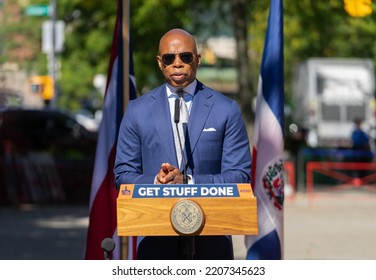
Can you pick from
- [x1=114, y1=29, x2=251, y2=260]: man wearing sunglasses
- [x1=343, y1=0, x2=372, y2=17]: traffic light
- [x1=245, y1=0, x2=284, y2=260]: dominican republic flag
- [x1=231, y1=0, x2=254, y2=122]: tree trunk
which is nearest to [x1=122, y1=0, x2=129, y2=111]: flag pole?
[x1=245, y1=0, x2=284, y2=260]: dominican republic flag

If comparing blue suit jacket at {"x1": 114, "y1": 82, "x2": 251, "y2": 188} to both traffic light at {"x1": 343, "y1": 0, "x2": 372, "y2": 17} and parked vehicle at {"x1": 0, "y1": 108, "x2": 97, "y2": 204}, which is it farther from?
parked vehicle at {"x1": 0, "y1": 108, "x2": 97, "y2": 204}

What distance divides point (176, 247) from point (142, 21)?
1962 centimetres

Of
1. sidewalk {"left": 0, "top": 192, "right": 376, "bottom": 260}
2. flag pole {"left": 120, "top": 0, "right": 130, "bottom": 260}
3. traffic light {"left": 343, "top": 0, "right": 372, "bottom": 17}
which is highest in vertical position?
traffic light {"left": 343, "top": 0, "right": 372, "bottom": 17}

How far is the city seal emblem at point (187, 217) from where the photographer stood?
4770 mm

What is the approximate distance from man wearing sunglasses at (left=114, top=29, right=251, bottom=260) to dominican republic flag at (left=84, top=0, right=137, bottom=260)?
115 inches

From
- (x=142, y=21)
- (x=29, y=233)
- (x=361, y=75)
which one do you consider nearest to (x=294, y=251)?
(x=29, y=233)

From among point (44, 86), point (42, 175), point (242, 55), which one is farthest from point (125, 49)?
point (44, 86)

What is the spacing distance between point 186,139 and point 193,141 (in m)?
0.03

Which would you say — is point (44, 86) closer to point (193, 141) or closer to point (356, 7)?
point (356, 7)

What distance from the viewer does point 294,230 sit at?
17375 mm

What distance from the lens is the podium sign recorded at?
15.8 ft

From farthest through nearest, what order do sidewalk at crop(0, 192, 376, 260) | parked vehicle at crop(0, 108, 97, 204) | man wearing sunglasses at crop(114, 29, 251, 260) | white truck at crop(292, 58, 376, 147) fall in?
white truck at crop(292, 58, 376, 147) → parked vehicle at crop(0, 108, 97, 204) → sidewalk at crop(0, 192, 376, 260) → man wearing sunglasses at crop(114, 29, 251, 260)
